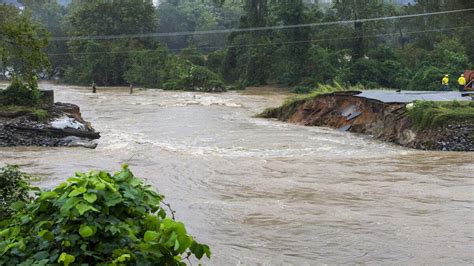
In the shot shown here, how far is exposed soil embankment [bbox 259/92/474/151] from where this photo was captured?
20453 millimetres

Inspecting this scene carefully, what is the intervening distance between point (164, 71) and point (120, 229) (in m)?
58.7

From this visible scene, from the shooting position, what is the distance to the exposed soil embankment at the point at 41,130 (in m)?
22.4

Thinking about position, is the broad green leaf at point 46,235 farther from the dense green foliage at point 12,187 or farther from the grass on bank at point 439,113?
the grass on bank at point 439,113

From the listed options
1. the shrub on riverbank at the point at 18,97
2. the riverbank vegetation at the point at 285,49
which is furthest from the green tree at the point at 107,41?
the shrub on riverbank at the point at 18,97

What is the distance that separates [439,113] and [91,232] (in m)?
18.9

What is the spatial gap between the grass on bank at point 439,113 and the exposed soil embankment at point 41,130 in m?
11.8

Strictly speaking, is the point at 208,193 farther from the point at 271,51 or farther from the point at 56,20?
the point at 56,20

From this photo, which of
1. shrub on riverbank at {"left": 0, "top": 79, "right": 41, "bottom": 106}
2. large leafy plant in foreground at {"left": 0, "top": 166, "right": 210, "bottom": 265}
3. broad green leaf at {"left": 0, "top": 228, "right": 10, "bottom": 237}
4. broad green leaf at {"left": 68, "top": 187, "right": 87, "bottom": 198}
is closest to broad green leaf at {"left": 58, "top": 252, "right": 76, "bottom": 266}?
large leafy plant in foreground at {"left": 0, "top": 166, "right": 210, "bottom": 265}

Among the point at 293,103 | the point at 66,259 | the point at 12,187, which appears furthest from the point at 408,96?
the point at 66,259

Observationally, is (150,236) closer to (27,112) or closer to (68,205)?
(68,205)

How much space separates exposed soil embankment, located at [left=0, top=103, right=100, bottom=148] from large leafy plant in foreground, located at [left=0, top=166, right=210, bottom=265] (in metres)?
18.2

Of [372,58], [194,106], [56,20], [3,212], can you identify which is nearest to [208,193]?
[3,212]

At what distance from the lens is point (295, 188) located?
14.0 meters

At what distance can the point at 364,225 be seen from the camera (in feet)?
34.4
